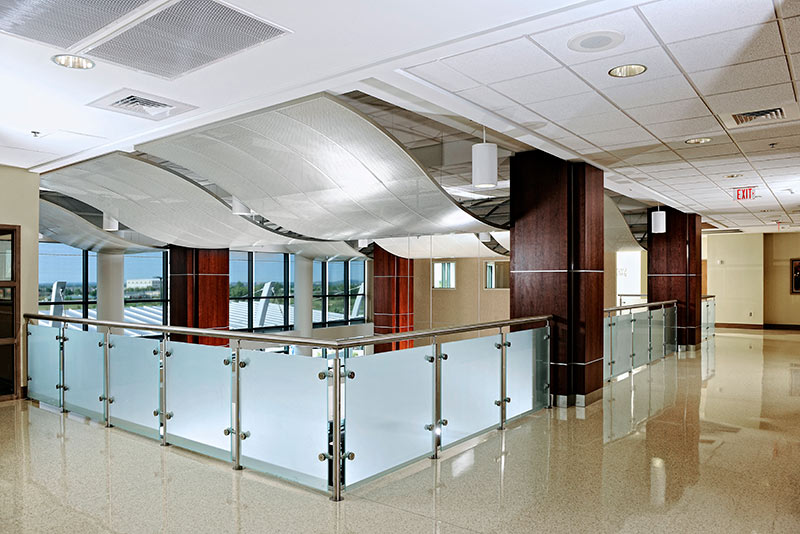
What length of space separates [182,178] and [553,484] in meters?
7.76

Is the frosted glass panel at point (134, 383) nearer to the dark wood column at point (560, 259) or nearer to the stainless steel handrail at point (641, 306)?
the dark wood column at point (560, 259)

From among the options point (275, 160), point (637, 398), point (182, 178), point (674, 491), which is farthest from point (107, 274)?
point (674, 491)

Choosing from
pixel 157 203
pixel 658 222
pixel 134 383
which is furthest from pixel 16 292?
pixel 658 222

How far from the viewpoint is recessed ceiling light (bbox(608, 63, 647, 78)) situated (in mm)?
4387

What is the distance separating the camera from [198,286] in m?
16.5

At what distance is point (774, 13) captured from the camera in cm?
346

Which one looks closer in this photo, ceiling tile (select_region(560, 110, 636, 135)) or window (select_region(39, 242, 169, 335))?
ceiling tile (select_region(560, 110, 636, 135))

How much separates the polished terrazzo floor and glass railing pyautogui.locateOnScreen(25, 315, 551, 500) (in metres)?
0.18

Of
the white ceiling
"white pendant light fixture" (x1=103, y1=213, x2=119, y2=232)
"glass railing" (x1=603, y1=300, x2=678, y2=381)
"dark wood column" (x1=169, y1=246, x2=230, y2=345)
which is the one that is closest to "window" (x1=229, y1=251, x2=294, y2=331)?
"dark wood column" (x1=169, y1=246, x2=230, y2=345)

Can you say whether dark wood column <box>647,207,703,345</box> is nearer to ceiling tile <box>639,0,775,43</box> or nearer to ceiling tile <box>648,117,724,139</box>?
ceiling tile <box>648,117,724,139</box>

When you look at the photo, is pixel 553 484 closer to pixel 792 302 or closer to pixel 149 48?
pixel 149 48

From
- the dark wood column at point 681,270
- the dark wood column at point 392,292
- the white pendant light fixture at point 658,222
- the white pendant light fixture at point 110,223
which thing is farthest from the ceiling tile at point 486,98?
the white pendant light fixture at point 110,223

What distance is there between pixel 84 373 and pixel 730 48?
7008 mm

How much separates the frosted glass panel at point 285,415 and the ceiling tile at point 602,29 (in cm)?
270
